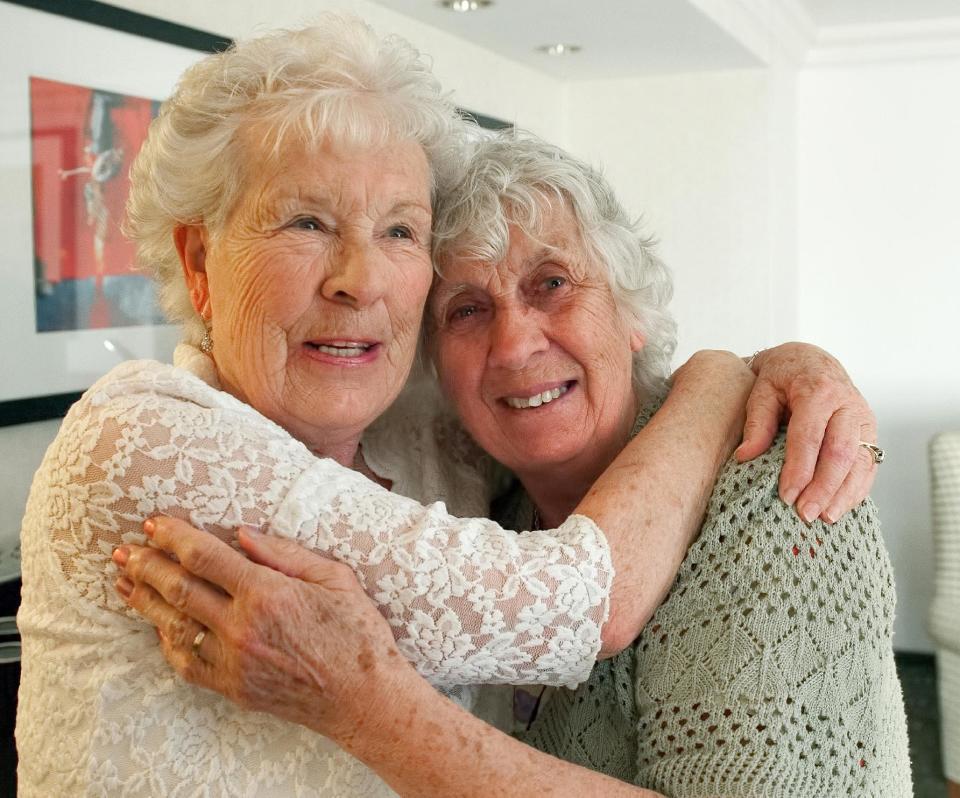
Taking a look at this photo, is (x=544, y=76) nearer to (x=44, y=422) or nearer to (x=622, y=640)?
(x=44, y=422)

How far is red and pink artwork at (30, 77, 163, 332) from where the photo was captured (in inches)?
84.1

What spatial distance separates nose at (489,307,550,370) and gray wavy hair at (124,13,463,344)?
273 millimetres

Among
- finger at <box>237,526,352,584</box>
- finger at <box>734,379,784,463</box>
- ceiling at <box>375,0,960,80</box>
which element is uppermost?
ceiling at <box>375,0,960,80</box>

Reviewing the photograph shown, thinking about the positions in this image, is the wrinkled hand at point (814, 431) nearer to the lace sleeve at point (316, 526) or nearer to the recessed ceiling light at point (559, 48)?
the lace sleeve at point (316, 526)

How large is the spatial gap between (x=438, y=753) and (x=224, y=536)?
1.02ft

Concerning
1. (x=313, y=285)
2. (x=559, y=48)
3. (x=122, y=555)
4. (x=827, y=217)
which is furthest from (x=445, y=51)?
(x=122, y=555)

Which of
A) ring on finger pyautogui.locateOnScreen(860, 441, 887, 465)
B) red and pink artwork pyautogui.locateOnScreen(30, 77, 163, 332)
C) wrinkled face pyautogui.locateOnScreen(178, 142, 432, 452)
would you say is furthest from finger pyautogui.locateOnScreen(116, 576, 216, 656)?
red and pink artwork pyautogui.locateOnScreen(30, 77, 163, 332)

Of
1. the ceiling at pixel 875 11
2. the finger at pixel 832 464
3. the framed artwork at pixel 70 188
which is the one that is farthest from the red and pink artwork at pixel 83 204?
the ceiling at pixel 875 11

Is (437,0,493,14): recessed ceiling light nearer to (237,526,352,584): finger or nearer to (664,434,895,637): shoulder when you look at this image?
(664,434,895,637): shoulder

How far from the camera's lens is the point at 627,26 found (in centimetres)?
383

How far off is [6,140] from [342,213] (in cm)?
105

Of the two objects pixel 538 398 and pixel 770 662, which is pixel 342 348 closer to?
pixel 538 398

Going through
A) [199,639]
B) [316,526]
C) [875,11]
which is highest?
[875,11]

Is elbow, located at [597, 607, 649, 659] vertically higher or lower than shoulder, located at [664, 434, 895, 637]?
lower
